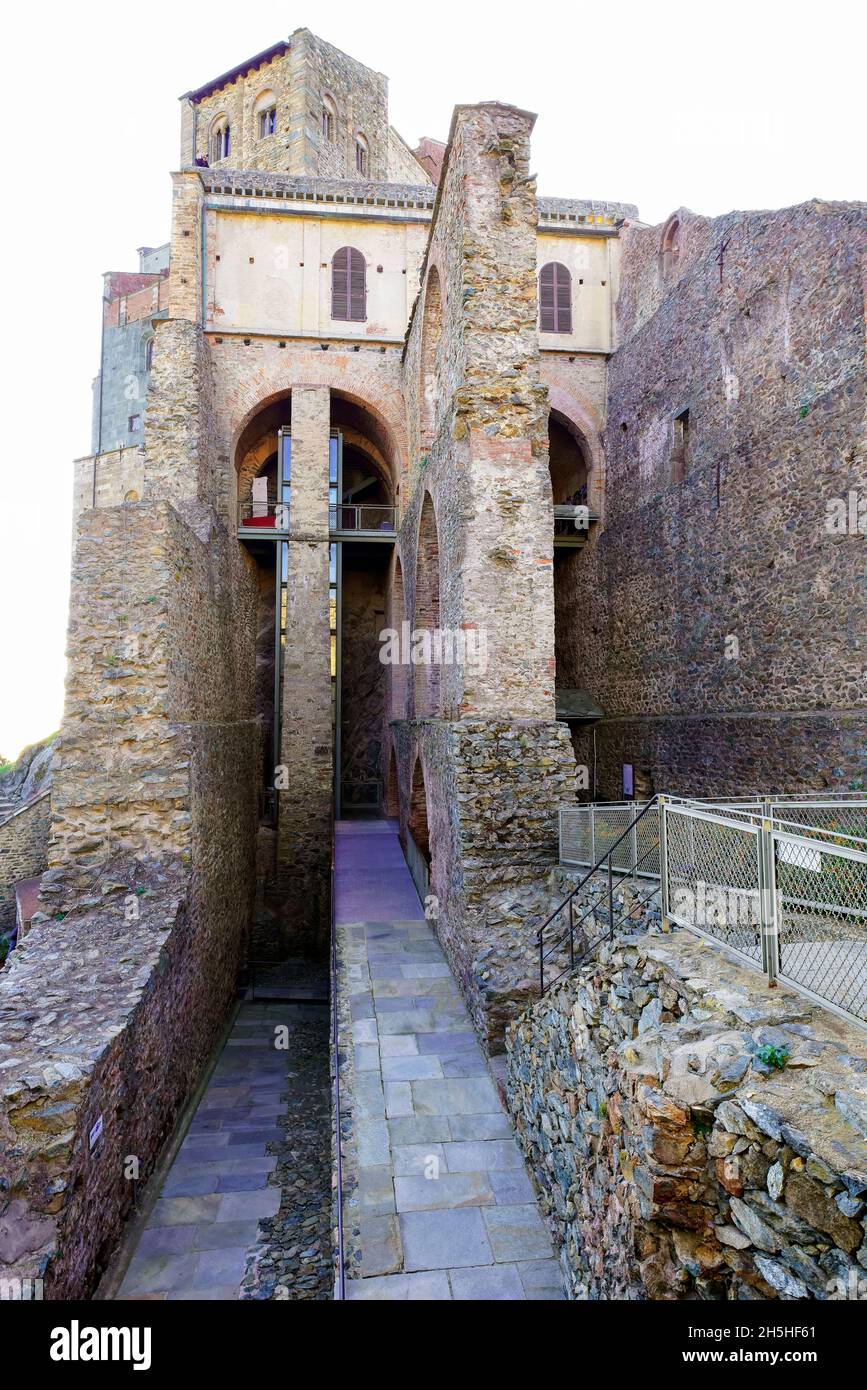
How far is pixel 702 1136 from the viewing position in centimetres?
321

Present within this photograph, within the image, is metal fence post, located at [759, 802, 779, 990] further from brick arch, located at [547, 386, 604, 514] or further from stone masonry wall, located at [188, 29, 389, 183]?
stone masonry wall, located at [188, 29, 389, 183]

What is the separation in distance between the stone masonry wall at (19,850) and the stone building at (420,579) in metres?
4.80

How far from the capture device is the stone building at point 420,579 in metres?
8.09

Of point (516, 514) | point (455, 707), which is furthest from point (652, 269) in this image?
point (455, 707)

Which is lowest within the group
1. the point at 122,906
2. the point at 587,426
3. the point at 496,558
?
the point at 122,906

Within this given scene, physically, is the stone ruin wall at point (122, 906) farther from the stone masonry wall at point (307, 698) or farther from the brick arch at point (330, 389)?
the brick arch at point (330, 389)

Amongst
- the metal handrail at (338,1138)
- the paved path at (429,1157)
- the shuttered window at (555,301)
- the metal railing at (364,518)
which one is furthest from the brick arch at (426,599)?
the shuttered window at (555,301)

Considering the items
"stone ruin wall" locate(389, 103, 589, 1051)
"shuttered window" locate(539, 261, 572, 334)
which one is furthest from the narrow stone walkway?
"shuttered window" locate(539, 261, 572, 334)

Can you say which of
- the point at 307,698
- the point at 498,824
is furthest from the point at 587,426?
the point at 498,824

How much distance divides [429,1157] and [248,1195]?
2984 mm

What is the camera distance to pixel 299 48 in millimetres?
23016

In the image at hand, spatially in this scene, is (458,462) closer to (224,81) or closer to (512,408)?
(512,408)

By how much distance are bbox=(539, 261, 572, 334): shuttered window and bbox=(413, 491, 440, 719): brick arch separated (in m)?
7.76

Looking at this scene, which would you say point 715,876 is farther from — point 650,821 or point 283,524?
point 283,524
